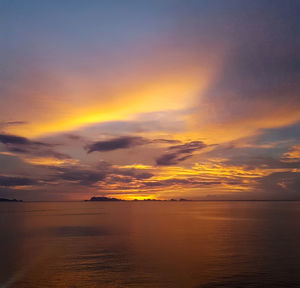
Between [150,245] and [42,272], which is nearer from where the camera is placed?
[42,272]

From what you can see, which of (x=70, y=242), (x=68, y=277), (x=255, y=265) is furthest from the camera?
(x=70, y=242)

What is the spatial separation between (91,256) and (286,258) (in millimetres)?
21902

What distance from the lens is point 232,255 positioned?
40938 mm

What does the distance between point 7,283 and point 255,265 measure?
76.2 ft

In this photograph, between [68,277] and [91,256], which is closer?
[68,277]

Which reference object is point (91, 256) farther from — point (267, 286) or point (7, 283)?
point (267, 286)

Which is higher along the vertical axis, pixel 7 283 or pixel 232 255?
pixel 232 255

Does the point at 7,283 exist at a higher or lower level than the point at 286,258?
lower

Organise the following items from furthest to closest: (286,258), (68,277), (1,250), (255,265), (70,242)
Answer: (70,242) < (1,250) < (286,258) < (255,265) < (68,277)

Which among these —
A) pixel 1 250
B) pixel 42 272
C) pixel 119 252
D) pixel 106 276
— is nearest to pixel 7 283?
pixel 42 272

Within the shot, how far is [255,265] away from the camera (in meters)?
35.3

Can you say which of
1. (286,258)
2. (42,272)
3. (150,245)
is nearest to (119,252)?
(150,245)

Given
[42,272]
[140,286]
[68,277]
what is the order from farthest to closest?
[42,272] < [68,277] < [140,286]

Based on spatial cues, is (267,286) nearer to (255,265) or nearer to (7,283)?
(255,265)
